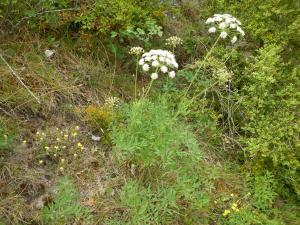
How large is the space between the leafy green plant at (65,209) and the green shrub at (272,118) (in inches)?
65.5

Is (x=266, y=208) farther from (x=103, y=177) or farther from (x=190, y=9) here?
(x=190, y=9)

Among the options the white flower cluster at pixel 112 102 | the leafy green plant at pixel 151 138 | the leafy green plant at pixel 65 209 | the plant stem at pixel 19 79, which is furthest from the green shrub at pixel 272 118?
the plant stem at pixel 19 79

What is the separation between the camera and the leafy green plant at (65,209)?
289 cm

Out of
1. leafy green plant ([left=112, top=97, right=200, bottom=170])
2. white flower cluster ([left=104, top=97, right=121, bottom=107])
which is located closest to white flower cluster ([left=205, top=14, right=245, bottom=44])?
leafy green plant ([left=112, top=97, right=200, bottom=170])

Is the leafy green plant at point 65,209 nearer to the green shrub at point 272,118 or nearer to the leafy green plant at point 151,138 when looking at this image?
the leafy green plant at point 151,138

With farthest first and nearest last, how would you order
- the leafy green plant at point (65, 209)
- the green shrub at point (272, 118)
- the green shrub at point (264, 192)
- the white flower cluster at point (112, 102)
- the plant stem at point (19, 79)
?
1. the white flower cluster at point (112, 102)
2. the green shrub at point (272, 118)
3. the green shrub at point (264, 192)
4. the plant stem at point (19, 79)
5. the leafy green plant at point (65, 209)

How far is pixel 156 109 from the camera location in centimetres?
327

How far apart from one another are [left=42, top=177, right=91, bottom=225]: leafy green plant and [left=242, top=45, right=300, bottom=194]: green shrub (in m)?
1.66

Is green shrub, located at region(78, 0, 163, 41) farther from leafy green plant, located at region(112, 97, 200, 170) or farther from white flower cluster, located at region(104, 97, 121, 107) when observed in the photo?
leafy green plant, located at region(112, 97, 200, 170)

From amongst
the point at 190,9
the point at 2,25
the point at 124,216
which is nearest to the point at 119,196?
the point at 124,216

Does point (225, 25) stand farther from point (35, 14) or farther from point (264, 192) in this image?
point (35, 14)

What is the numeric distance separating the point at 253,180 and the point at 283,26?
1.75 meters

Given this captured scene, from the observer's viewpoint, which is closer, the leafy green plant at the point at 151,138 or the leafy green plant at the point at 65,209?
the leafy green plant at the point at 65,209

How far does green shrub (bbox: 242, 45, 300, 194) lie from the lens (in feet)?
11.9
